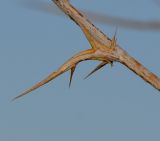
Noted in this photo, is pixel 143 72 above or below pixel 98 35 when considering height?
below

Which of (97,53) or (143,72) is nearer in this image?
(143,72)

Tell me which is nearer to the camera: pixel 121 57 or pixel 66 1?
pixel 66 1

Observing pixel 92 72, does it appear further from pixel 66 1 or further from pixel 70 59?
pixel 66 1

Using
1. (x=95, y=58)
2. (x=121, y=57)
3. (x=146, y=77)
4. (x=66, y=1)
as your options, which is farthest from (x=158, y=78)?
(x=66, y=1)

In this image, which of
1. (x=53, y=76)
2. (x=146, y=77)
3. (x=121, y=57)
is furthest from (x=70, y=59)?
(x=146, y=77)

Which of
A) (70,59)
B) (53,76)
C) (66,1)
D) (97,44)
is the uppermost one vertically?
(66,1)

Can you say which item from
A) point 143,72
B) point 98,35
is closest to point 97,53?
point 98,35

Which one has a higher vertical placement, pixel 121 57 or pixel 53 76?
pixel 121 57

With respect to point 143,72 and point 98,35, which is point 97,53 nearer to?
point 98,35
